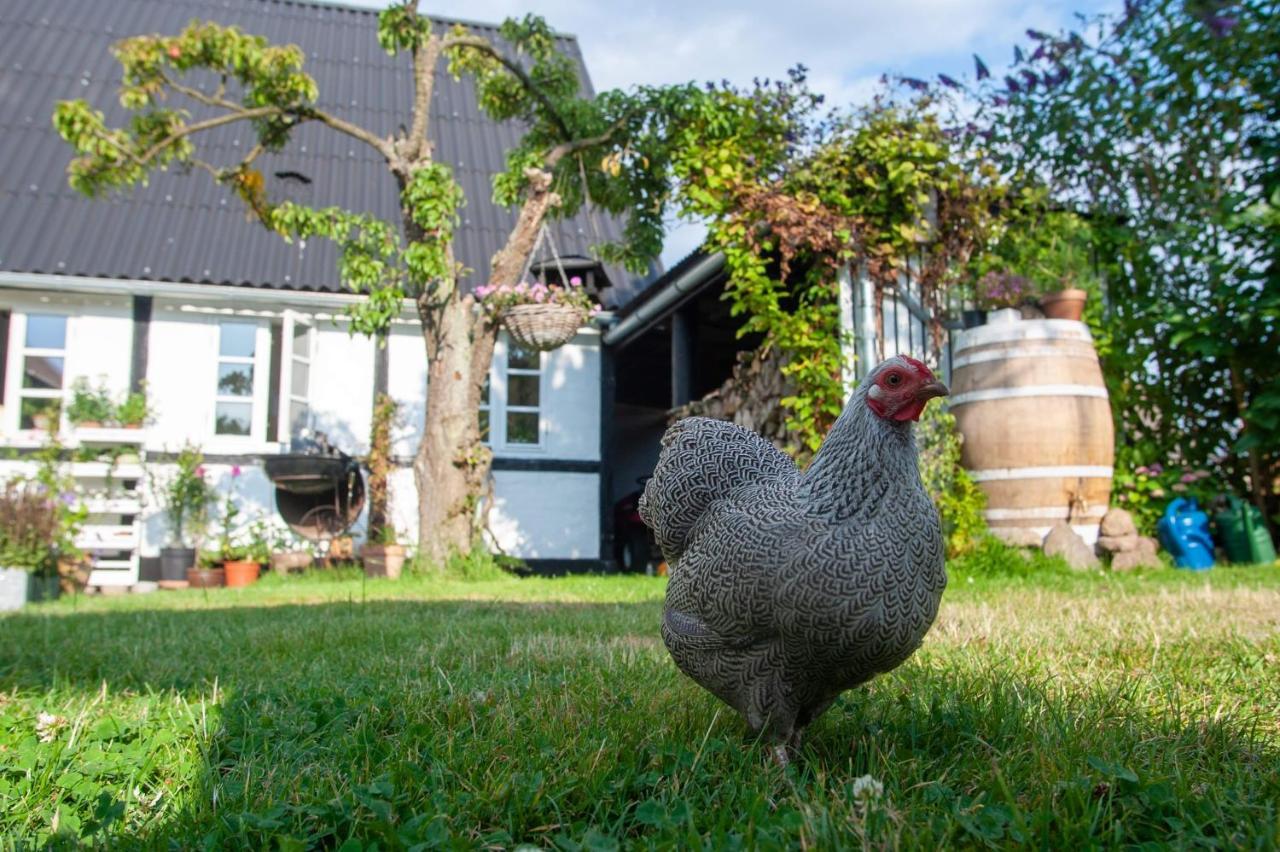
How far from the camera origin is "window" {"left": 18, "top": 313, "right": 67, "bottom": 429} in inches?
402

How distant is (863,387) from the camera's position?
202 centimetres

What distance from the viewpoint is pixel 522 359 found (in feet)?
38.8

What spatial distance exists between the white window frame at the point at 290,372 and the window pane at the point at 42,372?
2605 mm

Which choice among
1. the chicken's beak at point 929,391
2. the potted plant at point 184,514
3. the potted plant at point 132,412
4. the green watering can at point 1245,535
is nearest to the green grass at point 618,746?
the chicken's beak at point 929,391

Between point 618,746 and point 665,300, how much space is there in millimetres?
7473

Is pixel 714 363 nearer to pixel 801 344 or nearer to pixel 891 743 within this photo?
pixel 801 344

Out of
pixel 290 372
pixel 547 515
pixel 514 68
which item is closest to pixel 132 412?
pixel 290 372

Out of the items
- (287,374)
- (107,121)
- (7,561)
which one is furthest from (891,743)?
(107,121)

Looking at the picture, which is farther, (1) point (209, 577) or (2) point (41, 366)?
(2) point (41, 366)

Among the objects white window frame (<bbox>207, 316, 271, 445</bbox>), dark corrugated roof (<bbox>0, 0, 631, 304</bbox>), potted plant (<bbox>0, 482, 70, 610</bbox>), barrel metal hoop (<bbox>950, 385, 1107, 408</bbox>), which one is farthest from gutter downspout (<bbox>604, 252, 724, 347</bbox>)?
potted plant (<bbox>0, 482, 70, 610</bbox>)

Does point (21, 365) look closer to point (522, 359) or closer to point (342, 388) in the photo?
point (342, 388)

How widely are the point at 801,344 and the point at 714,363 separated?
249 inches

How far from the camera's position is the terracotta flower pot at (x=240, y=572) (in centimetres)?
955

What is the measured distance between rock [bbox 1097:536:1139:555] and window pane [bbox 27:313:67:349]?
1112 centimetres
